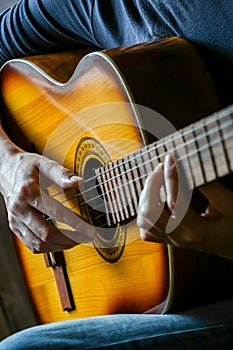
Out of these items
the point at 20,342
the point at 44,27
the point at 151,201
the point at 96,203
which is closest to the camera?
the point at 151,201

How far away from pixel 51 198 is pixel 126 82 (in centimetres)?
28

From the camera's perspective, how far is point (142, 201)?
29.9 inches

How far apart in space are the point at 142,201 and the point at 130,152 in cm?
13

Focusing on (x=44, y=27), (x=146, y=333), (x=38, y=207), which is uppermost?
(x=44, y=27)

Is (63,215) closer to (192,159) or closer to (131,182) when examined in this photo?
(131,182)

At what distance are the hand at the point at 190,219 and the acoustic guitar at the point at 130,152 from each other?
0.11 feet

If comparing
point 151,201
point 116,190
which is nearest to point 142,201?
point 151,201

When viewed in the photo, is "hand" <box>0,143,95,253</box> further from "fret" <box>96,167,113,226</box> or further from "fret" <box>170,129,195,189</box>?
"fret" <box>170,129,195,189</box>

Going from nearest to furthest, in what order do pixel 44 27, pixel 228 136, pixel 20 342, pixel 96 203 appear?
pixel 228 136, pixel 20 342, pixel 96 203, pixel 44 27

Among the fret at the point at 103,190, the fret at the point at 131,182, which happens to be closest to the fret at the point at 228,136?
the fret at the point at 131,182

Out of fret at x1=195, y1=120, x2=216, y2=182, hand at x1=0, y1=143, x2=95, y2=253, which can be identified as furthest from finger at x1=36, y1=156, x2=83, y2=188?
fret at x1=195, y1=120, x2=216, y2=182

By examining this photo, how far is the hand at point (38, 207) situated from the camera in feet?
3.37

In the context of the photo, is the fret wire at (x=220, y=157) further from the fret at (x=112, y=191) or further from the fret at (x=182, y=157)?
the fret at (x=112, y=191)

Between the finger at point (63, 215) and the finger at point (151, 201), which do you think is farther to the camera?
the finger at point (63, 215)
